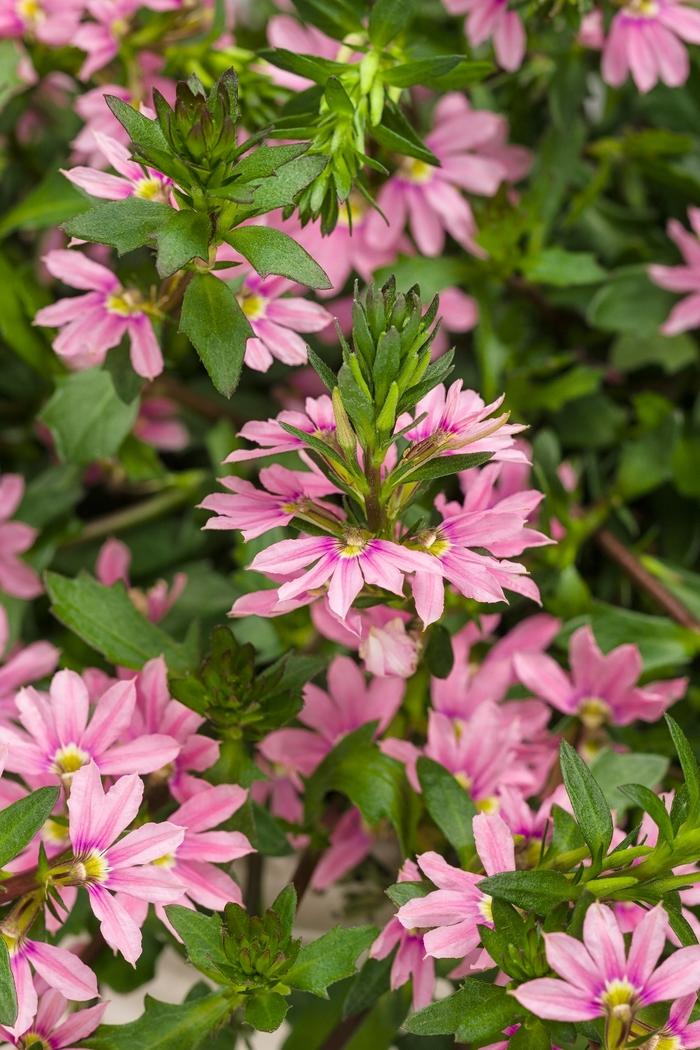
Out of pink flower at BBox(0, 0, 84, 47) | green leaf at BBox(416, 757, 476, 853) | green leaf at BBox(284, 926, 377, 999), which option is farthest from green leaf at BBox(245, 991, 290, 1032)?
pink flower at BBox(0, 0, 84, 47)

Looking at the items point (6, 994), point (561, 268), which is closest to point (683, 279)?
point (561, 268)

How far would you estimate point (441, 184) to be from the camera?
0.82 meters

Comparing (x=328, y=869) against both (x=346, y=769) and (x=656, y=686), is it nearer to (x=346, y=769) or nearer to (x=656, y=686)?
(x=346, y=769)

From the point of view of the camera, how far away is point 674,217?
3.14 ft

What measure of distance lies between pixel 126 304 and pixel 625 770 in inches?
13.9

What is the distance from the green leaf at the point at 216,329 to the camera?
1.76 feet

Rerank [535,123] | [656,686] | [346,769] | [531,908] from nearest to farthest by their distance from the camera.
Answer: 1. [531,908]
2. [346,769]
3. [656,686]
4. [535,123]

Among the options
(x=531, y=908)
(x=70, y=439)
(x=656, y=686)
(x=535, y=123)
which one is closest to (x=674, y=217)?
(x=535, y=123)

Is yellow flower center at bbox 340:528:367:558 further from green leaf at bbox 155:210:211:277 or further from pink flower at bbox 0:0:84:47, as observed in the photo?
pink flower at bbox 0:0:84:47

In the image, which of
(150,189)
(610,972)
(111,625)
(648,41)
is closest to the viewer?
(610,972)

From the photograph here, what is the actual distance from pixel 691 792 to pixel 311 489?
0.21 metres

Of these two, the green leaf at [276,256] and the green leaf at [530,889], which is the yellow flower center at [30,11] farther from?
the green leaf at [530,889]

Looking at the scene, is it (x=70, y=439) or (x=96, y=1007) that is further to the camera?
(x=70, y=439)

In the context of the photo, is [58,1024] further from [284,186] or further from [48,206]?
[48,206]
